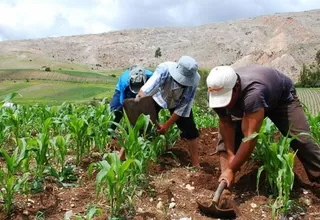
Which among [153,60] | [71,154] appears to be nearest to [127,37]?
[153,60]

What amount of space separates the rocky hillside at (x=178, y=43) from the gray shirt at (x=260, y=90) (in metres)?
69.6

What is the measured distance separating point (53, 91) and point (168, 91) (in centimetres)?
3887

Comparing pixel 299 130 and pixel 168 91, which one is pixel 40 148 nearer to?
pixel 168 91

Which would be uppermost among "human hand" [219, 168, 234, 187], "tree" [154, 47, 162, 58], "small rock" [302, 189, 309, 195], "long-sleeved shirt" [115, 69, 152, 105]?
"tree" [154, 47, 162, 58]

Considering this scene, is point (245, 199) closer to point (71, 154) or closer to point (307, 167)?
point (307, 167)

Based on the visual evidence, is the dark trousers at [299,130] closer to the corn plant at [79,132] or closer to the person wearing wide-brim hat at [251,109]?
the person wearing wide-brim hat at [251,109]

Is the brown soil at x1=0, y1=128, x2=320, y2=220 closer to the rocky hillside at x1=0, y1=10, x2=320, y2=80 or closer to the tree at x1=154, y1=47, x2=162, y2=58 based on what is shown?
the rocky hillside at x1=0, y1=10, x2=320, y2=80

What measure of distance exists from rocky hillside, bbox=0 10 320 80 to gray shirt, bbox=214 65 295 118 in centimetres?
6959

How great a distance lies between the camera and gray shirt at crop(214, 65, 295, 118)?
287 cm

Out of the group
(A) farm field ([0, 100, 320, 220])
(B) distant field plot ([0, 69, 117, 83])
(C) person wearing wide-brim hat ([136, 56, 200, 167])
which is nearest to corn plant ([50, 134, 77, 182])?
(A) farm field ([0, 100, 320, 220])

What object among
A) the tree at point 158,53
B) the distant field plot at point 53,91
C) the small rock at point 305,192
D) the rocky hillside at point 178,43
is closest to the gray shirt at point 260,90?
the small rock at point 305,192

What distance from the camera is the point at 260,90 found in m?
2.92

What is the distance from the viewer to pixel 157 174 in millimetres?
3822

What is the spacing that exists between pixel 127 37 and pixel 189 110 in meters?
91.2
